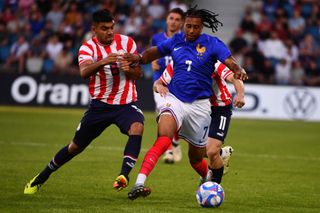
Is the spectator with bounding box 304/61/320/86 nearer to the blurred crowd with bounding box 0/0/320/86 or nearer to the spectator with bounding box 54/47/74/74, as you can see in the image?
the blurred crowd with bounding box 0/0/320/86

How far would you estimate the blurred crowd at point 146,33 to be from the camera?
2548 cm

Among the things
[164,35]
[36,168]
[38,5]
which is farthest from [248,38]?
[36,168]

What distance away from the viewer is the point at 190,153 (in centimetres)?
976

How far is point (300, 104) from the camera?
2489 centimetres

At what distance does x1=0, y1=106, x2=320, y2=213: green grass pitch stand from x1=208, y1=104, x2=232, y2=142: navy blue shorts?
2.66ft

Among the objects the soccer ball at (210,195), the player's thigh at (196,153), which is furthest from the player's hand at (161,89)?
the soccer ball at (210,195)

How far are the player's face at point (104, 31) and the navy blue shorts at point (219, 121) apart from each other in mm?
1771

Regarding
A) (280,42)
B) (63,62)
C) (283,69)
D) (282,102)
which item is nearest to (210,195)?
(282,102)

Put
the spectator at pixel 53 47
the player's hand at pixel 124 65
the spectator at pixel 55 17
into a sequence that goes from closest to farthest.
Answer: the player's hand at pixel 124 65 → the spectator at pixel 53 47 → the spectator at pixel 55 17

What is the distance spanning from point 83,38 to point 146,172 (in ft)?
59.2

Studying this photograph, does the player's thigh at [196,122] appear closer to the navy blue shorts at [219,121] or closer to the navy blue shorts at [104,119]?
the navy blue shorts at [104,119]

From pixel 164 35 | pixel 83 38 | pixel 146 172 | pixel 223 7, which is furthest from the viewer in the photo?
pixel 223 7

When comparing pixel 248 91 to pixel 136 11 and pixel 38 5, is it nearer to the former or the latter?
pixel 136 11

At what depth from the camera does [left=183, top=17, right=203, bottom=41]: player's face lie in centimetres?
934
